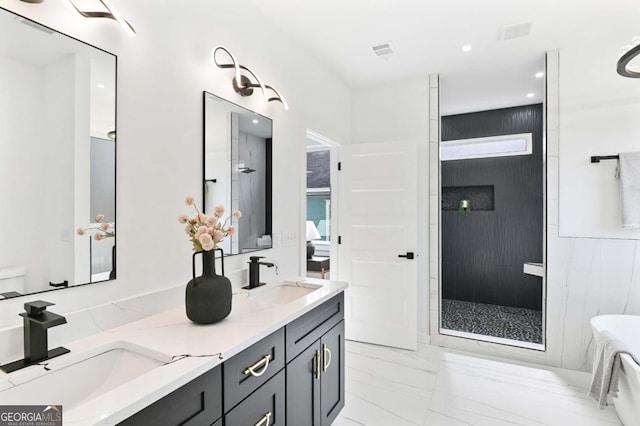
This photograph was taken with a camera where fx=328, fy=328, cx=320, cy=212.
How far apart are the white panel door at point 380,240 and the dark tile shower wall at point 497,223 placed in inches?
72.8

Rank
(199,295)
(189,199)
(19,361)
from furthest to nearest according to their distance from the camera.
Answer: (189,199) < (199,295) < (19,361)

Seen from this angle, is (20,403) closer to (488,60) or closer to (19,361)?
(19,361)

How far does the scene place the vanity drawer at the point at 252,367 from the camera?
112 cm

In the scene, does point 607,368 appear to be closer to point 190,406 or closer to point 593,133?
point 593,133

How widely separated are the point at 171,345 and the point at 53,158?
0.77 metres

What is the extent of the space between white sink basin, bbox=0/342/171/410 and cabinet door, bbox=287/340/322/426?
64 cm

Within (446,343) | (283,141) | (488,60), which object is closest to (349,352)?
(446,343)

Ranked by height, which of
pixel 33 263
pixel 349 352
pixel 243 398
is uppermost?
pixel 33 263

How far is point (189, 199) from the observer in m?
1.45

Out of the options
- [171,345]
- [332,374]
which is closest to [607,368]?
[332,374]

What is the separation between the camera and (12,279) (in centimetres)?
106

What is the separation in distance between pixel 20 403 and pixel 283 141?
2012mm

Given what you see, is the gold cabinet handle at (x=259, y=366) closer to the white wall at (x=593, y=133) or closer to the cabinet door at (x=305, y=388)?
the cabinet door at (x=305, y=388)

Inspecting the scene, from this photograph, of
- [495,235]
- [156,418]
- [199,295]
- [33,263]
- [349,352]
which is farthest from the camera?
[495,235]
